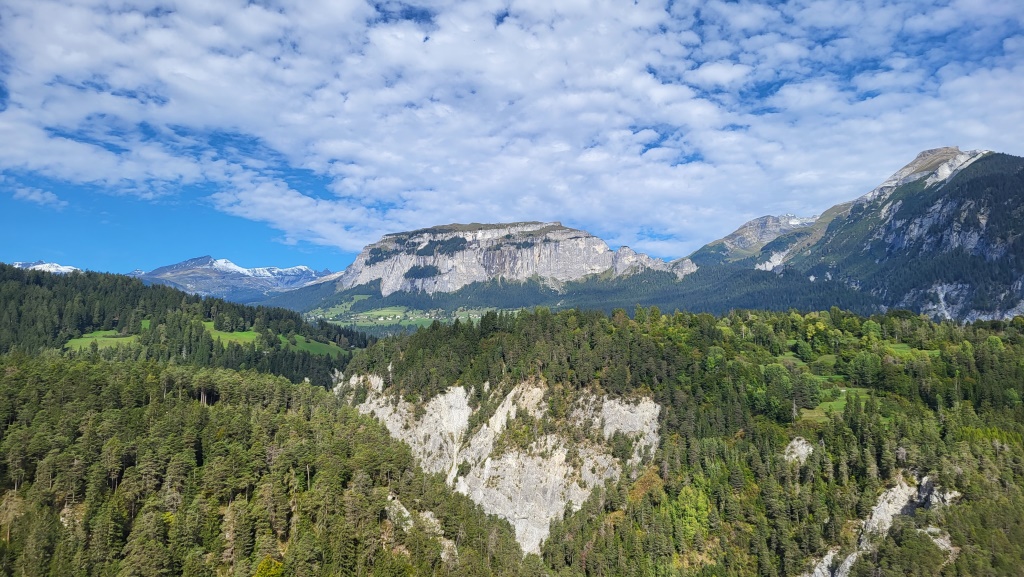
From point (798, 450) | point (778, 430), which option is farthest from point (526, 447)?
point (798, 450)

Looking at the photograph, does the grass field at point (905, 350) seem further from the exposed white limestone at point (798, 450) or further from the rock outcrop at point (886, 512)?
the rock outcrop at point (886, 512)

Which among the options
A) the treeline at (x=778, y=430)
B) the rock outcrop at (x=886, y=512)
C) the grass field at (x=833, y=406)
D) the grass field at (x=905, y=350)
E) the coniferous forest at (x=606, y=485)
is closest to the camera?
the coniferous forest at (x=606, y=485)

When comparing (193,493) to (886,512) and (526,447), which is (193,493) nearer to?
(526,447)

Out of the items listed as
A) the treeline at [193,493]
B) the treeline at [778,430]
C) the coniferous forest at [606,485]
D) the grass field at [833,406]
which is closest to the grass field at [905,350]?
the treeline at [778,430]

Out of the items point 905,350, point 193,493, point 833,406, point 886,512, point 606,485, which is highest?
point 905,350

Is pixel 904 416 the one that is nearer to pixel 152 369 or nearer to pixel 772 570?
pixel 772 570

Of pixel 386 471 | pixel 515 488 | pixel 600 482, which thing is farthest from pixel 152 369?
pixel 600 482
